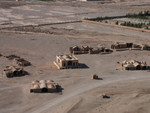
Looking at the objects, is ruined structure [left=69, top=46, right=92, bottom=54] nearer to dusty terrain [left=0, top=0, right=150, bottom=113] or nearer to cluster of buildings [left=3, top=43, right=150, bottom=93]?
cluster of buildings [left=3, top=43, right=150, bottom=93]

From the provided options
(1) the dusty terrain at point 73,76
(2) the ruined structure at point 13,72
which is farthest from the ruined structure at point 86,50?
(2) the ruined structure at point 13,72

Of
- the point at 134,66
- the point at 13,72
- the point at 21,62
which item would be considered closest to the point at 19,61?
the point at 21,62

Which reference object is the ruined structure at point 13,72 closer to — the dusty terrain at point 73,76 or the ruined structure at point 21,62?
the dusty terrain at point 73,76

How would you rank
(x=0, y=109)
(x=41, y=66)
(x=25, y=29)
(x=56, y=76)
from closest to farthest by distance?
(x=0, y=109), (x=56, y=76), (x=41, y=66), (x=25, y=29)

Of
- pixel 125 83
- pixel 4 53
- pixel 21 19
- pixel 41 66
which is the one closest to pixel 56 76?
pixel 41 66

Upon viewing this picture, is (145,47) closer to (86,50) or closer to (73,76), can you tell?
(86,50)

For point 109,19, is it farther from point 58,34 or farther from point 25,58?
point 25,58

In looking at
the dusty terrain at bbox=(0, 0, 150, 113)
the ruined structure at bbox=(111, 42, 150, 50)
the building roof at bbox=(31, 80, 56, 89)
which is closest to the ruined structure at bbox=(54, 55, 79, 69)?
the dusty terrain at bbox=(0, 0, 150, 113)

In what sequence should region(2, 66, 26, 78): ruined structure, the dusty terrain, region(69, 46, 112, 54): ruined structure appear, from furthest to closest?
region(69, 46, 112, 54): ruined structure
region(2, 66, 26, 78): ruined structure
the dusty terrain

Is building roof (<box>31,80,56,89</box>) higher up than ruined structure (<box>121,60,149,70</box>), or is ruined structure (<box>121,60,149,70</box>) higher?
ruined structure (<box>121,60,149,70</box>)
